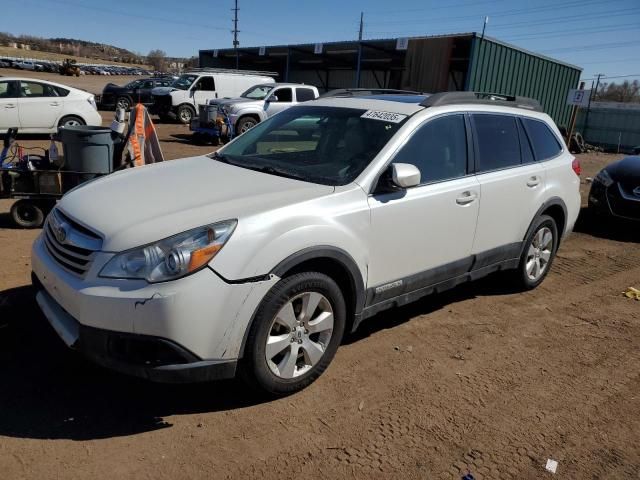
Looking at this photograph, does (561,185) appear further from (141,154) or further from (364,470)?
(141,154)

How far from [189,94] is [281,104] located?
5.59 meters

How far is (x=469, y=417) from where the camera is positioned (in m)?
3.09

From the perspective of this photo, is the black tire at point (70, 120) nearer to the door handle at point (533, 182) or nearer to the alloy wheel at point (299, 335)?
the door handle at point (533, 182)

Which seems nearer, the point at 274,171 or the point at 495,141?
the point at 274,171

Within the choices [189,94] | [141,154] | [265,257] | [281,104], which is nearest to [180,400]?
[265,257]

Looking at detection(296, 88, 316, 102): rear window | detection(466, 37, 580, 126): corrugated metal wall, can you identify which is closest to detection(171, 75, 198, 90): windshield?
detection(296, 88, 316, 102): rear window

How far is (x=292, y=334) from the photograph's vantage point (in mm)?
3035

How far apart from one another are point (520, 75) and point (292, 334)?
23929 mm

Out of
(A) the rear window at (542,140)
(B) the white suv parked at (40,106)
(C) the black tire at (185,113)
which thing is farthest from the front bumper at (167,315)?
(C) the black tire at (185,113)

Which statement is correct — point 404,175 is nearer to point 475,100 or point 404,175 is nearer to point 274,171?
point 274,171

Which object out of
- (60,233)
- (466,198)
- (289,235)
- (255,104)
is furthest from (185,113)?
(289,235)

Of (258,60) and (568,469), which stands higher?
(258,60)

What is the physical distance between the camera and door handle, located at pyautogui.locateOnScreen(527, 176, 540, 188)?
4664 millimetres

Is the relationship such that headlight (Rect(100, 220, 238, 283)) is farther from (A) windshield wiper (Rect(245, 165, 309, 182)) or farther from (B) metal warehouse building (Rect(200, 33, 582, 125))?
(B) metal warehouse building (Rect(200, 33, 582, 125))
